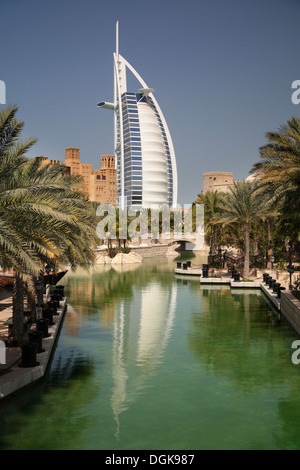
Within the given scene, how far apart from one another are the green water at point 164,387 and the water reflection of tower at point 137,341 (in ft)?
0.11

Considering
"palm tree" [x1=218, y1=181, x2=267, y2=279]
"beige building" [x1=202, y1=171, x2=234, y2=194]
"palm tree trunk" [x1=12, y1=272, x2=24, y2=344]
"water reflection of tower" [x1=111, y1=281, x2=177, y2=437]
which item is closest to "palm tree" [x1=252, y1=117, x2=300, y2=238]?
"palm tree" [x1=218, y1=181, x2=267, y2=279]

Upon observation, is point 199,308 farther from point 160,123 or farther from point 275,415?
point 160,123

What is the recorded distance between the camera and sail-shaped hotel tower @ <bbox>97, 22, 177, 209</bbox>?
556 feet

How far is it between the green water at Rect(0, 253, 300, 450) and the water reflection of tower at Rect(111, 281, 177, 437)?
3 cm

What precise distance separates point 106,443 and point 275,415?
355 cm

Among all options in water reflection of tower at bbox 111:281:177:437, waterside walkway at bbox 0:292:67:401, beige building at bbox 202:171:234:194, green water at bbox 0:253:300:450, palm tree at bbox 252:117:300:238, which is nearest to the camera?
green water at bbox 0:253:300:450

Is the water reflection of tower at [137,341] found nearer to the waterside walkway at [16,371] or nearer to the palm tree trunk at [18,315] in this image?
the waterside walkway at [16,371]

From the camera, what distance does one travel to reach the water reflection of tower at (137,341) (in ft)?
38.2

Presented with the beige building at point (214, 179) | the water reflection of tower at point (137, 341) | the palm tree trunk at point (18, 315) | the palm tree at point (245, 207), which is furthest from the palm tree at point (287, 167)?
the beige building at point (214, 179)

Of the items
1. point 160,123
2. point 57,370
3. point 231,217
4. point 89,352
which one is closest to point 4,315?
point 89,352

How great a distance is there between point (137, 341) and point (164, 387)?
5.07 meters

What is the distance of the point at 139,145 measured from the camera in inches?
6654

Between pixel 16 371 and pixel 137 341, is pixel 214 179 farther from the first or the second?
pixel 16 371

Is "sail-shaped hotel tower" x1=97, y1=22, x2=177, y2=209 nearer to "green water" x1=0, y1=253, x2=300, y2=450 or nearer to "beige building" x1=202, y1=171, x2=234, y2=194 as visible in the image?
"beige building" x1=202, y1=171, x2=234, y2=194
